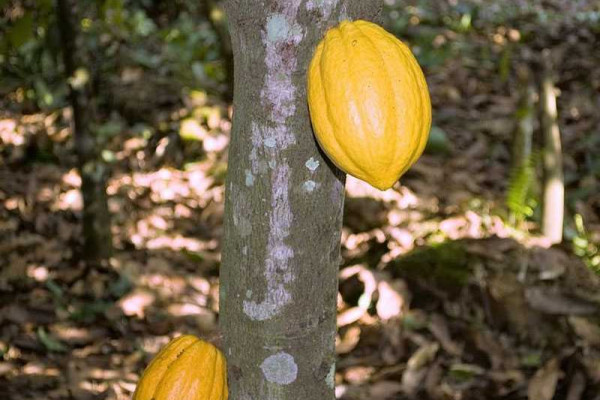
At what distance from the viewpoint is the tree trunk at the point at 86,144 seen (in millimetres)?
2760

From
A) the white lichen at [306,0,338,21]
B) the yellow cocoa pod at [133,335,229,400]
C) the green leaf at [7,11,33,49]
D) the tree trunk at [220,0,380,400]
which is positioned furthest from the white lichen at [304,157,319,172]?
the green leaf at [7,11,33,49]

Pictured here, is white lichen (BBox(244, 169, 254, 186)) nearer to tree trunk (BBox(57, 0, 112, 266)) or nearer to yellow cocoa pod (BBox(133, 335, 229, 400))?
yellow cocoa pod (BBox(133, 335, 229, 400))

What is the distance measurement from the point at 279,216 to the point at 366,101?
0.22 metres

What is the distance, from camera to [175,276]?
3.03 metres

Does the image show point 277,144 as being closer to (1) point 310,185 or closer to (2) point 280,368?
(1) point 310,185

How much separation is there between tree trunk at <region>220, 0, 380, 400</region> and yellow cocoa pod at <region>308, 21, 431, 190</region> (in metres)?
0.05

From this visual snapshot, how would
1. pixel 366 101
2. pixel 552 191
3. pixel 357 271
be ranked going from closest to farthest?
pixel 366 101
pixel 357 271
pixel 552 191

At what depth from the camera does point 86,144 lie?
2.91 meters

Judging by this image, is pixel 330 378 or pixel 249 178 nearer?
pixel 249 178

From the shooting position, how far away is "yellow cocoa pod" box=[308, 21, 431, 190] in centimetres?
85

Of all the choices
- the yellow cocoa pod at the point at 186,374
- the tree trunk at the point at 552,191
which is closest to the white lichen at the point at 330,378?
the yellow cocoa pod at the point at 186,374

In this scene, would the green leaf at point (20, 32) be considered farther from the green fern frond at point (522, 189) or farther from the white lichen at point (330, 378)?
the green fern frond at point (522, 189)

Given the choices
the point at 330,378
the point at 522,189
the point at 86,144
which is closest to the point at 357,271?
the point at 522,189

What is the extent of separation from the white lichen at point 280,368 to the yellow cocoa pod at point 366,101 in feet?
1.05
